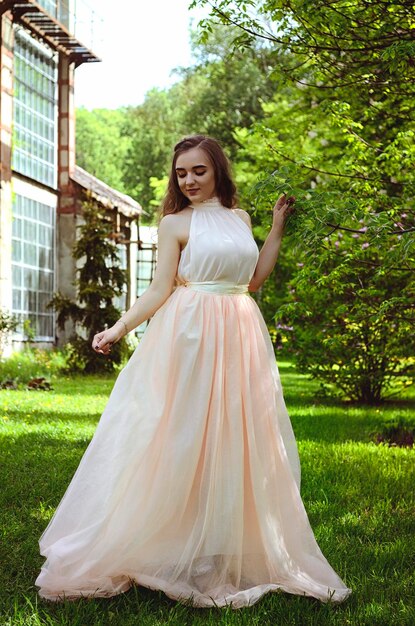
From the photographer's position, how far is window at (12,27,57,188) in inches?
664

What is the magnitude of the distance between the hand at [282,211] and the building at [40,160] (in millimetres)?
11938

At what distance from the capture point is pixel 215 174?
155 inches

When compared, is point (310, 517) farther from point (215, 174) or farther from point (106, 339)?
point (215, 174)

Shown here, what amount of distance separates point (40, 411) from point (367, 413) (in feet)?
12.4

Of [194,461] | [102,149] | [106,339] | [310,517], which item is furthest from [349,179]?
[102,149]

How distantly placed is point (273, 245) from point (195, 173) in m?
0.47

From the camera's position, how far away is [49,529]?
3.71 meters

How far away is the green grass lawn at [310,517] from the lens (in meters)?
3.32

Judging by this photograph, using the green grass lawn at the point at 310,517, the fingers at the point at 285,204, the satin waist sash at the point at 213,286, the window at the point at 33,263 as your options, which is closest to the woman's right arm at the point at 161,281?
the satin waist sash at the point at 213,286

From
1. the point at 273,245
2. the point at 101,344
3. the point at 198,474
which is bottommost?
the point at 198,474

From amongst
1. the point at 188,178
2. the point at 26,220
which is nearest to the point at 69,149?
the point at 26,220

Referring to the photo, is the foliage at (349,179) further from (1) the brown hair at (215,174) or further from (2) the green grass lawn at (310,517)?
(2) the green grass lawn at (310,517)

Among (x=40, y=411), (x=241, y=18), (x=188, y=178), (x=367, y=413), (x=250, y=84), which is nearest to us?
(x=188, y=178)

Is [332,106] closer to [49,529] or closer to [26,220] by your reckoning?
[49,529]
